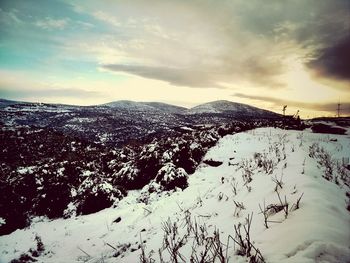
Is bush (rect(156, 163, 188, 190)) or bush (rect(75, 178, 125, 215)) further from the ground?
bush (rect(156, 163, 188, 190))

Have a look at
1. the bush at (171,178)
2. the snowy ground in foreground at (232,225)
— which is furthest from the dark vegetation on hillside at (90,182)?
the snowy ground in foreground at (232,225)

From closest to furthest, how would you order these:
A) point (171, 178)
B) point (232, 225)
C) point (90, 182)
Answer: point (232, 225)
point (171, 178)
point (90, 182)

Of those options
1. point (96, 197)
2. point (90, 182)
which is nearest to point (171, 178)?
point (96, 197)

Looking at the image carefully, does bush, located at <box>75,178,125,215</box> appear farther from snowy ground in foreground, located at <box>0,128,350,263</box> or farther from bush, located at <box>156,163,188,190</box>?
bush, located at <box>156,163,188,190</box>

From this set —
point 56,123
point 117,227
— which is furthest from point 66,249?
point 56,123

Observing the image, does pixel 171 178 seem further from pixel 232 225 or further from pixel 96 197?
pixel 232 225

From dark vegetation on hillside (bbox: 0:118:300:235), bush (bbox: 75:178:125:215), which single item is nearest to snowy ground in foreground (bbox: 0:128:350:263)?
bush (bbox: 75:178:125:215)

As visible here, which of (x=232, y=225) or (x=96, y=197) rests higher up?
(x=232, y=225)

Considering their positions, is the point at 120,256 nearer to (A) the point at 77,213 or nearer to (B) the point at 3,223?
(A) the point at 77,213

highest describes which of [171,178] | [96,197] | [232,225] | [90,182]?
[232,225]

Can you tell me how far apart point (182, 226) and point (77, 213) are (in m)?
7.14

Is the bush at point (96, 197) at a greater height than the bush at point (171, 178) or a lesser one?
lesser

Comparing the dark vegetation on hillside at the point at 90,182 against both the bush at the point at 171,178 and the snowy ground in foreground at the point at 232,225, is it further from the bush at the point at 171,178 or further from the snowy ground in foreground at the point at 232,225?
the snowy ground in foreground at the point at 232,225

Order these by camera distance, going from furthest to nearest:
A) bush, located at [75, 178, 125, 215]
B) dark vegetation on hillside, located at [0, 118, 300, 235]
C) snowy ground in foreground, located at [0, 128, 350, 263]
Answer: dark vegetation on hillside, located at [0, 118, 300, 235] < bush, located at [75, 178, 125, 215] < snowy ground in foreground, located at [0, 128, 350, 263]
